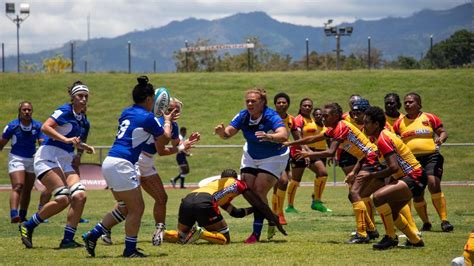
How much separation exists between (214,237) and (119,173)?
2.40m

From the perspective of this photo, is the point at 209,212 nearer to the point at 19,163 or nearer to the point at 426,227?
the point at 426,227

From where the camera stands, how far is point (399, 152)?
1113cm

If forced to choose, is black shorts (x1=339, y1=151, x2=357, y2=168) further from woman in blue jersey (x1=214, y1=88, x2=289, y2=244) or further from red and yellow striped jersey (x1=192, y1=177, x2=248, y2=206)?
red and yellow striped jersey (x1=192, y1=177, x2=248, y2=206)

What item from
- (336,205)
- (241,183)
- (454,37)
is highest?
(454,37)

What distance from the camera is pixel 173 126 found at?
1231cm

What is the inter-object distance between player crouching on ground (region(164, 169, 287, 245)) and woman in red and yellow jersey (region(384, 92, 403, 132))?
106 inches

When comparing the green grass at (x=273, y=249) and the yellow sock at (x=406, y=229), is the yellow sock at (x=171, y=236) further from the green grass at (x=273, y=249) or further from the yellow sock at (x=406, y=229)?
the yellow sock at (x=406, y=229)

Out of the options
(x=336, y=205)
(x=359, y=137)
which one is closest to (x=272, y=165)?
(x=359, y=137)

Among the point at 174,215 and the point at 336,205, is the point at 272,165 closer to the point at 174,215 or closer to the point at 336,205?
the point at 174,215

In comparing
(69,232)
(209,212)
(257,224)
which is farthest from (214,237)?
(69,232)

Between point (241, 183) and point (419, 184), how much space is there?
2.58 metres

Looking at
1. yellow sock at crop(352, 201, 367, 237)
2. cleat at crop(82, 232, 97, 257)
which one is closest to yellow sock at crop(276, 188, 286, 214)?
yellow sock at crop(352, 201, 367, 237)

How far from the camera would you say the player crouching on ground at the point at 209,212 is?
40.0 feet

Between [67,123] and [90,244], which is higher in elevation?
[67,123]
